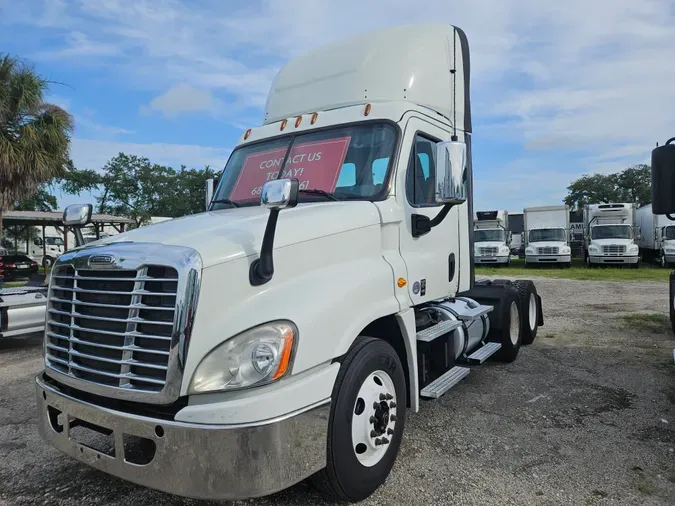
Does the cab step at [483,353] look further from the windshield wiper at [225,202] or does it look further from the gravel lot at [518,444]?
the windshield wiper at [225,202]

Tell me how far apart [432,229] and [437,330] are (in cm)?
88

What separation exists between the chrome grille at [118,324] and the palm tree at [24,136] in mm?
12830

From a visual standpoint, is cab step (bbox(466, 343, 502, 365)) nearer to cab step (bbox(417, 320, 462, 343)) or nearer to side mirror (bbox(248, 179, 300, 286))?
cab step (bbox(417, 320, 462, 343))

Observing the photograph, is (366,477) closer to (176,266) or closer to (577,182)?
(176,266)

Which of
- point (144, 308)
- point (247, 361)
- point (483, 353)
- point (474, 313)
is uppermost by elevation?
point (144, 308)

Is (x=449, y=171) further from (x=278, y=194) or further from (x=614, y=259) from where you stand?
(x=614, y=259)

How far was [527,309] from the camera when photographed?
294 inches

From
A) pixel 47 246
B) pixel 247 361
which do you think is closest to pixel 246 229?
pixel 247 361

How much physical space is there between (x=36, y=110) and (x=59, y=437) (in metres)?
14.2

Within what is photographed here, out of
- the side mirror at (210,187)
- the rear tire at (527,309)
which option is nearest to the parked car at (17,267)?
the side mirror at (210,187)

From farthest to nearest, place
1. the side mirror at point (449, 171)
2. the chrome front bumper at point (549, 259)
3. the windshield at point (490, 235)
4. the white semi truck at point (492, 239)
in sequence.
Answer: the windshield at point (490, 235) → the white semi truck at point (492, 239) → the chrome front bumper at point (549, 259) → the side mirror at point (449, 171)

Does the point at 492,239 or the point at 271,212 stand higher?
the point at 271,212

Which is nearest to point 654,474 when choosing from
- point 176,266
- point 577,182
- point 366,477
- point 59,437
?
point 366,477

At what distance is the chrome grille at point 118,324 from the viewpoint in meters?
2.66
